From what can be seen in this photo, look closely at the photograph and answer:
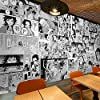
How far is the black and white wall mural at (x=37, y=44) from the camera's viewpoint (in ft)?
10.8

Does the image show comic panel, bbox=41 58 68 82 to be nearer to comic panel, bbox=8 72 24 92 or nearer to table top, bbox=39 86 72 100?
comic panel, bbox=8 72 24 92

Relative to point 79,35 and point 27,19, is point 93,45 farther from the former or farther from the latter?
point 27,19

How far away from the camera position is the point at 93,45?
588 centimetres

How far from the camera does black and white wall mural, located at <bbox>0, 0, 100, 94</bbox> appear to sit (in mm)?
3297

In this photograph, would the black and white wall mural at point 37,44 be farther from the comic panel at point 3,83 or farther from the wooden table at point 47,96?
the wooden table at point 47,96

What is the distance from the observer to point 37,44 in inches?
154

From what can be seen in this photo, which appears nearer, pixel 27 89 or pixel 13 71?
pixel 27 89

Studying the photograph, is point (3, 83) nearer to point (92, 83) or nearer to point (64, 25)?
point (92, 83)

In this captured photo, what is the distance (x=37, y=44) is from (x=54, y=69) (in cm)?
101

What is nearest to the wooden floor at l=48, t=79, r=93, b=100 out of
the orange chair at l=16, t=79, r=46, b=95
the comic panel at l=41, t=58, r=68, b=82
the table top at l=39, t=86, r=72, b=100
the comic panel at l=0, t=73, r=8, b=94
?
the comic panel at l=41, t=58, r=68, b=82

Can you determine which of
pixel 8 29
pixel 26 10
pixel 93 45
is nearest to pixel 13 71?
pixel 8 29

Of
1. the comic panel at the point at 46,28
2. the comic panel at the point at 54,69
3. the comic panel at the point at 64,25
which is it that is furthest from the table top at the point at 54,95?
the comic panel at the point at 64,25

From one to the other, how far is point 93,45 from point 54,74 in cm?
244

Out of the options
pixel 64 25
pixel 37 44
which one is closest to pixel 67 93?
pixel 37 44
